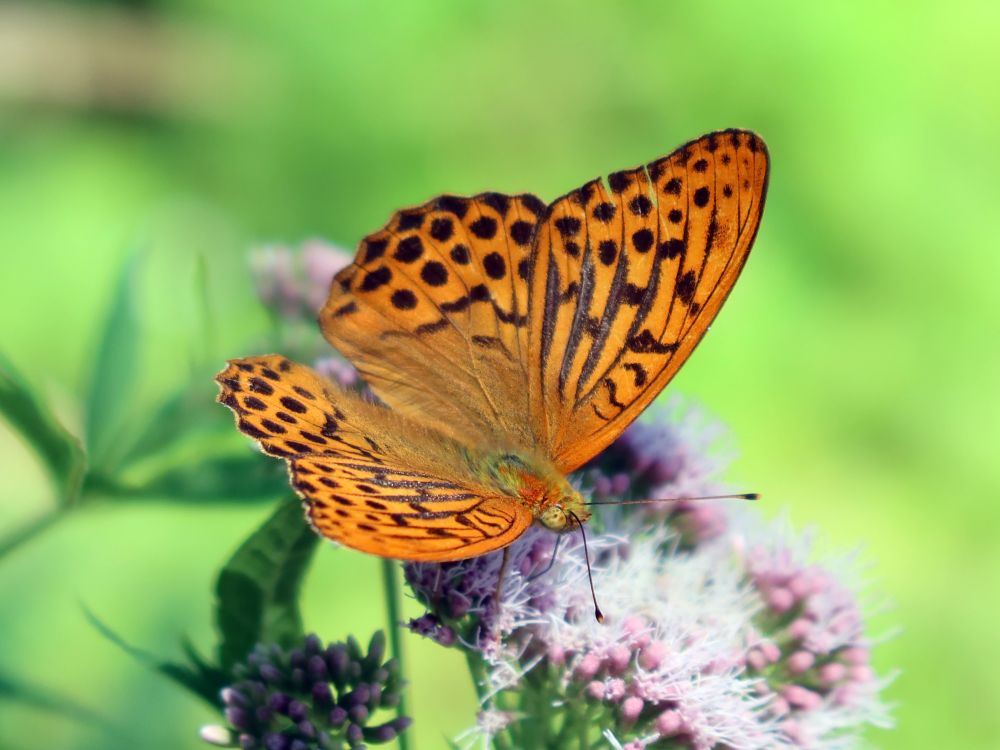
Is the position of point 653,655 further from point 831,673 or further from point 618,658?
point 831,673

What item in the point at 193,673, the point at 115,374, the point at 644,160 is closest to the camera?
the point at 193,673

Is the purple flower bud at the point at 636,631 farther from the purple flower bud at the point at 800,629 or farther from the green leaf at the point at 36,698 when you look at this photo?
the green leaf at the point at 36,698

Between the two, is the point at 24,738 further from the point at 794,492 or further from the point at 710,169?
the point at 794,492

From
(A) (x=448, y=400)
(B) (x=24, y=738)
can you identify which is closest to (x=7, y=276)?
(B) (x=24, y=738)

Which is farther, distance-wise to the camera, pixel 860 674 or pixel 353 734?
pixel 860 674

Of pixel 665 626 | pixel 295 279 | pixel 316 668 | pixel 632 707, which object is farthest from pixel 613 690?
pixel 295 279

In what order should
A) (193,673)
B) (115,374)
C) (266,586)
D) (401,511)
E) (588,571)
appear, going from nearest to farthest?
(401,511) < (266,586) < (193,673) < (588,571) < (115,374)

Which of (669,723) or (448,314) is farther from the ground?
(448,314)

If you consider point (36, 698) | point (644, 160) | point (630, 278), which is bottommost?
point (36, 698)
